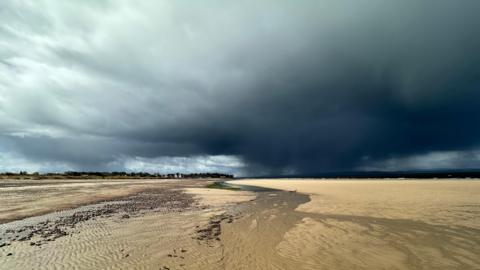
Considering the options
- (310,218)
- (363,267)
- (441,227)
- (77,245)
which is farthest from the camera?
(310,218)

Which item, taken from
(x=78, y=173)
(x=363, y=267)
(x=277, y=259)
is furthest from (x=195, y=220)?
(x=78, y=173)

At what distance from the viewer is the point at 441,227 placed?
15.4 meters

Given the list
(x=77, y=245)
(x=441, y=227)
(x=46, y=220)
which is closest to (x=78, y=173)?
(x=46, y=220)

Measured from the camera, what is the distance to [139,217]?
70.3 feet

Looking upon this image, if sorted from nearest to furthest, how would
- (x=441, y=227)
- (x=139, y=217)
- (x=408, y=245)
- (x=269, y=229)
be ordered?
(x=408, y=245), (x=441, y=227), (x=269, y=229), (x=139, y=217)

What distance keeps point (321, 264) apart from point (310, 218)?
10.1 metres

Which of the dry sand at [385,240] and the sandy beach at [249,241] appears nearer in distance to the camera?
the dry sand at [385,240]

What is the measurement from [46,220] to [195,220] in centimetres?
1168

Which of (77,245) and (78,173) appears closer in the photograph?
(77,245)

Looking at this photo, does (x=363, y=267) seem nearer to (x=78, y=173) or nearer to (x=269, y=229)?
(x=269, y=229)

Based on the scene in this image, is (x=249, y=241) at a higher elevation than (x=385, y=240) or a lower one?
lower

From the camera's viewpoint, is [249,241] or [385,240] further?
[249,241]

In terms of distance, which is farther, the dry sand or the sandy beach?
the sandy beach

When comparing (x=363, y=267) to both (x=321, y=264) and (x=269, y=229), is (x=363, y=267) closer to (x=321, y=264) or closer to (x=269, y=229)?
(x=321, y=264)
